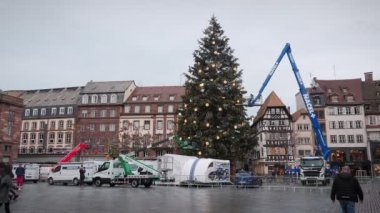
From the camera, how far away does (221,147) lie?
119 ft

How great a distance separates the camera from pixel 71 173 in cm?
3759

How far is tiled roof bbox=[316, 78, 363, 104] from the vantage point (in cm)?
7150

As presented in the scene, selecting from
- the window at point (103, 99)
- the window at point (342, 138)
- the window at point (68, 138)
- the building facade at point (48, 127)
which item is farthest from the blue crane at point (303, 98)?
the building facade at point (48, 127)

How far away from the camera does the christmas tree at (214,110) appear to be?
121ft

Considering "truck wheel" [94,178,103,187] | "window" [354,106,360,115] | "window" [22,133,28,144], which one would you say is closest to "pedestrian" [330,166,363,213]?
"truck wheel" [94,178,103,187]

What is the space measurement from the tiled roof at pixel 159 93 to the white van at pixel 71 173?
125ft

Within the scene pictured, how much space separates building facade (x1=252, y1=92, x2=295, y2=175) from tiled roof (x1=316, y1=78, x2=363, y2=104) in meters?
9.38

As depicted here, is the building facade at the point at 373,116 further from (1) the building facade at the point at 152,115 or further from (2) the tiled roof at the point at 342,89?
(1) the building facade at the point at 152,115

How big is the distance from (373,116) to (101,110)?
178ft

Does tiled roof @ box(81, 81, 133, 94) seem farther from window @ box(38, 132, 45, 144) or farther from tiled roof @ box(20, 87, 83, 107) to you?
window @ box(38, 132, 45, 144)

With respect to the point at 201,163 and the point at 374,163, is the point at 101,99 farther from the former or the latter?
the point at 374,163

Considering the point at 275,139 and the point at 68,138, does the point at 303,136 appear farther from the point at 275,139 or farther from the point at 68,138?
the point at 68,138

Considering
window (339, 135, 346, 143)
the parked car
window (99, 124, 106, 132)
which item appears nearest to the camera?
the parked car

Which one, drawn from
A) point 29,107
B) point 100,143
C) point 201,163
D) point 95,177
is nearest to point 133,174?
point 95,177
